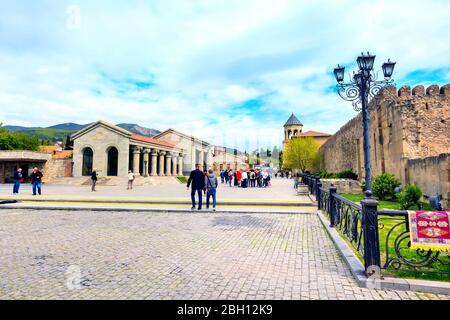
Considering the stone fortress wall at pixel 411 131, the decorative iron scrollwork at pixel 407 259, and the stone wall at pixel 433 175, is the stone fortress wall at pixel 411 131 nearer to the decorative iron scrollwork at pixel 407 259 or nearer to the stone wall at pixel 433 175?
the stone wall at pixel 433 175

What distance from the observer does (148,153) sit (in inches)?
1518

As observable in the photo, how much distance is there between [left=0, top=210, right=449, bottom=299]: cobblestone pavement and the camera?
3.26 metres

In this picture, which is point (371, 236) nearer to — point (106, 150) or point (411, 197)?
point (411, 197)

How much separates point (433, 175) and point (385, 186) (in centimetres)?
249

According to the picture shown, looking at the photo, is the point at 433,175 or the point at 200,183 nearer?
the point at 200,183

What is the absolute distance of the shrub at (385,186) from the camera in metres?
13.2

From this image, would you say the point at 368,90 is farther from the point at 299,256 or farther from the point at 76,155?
the point at 76,155

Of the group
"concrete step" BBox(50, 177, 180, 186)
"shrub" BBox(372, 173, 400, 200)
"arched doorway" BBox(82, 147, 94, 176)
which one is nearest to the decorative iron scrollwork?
"shrub" BBox(372, 173, 400, 200)

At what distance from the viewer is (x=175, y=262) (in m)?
4.41

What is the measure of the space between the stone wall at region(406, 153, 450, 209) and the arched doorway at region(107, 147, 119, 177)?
3222 cm

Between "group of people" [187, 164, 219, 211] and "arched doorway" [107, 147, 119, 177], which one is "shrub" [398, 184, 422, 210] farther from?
"arched doorway" [107, 147, 119, 177]

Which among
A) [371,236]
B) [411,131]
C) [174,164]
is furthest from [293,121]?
[371,236]

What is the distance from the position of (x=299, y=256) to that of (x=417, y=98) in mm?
16897
